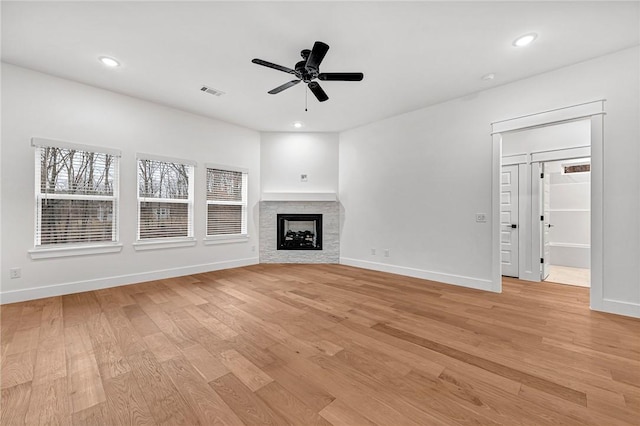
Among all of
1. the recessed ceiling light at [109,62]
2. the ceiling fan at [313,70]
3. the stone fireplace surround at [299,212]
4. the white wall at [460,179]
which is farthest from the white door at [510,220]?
the recessed ceiling light at [109,62]

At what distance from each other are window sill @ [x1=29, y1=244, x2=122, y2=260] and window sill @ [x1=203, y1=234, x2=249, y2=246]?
Result: 1.38m

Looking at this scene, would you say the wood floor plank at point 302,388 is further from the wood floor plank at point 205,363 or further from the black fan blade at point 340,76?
the black fan blade at point 340,76

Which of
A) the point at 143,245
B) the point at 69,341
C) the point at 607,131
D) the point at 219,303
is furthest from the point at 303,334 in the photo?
the point at 607,131

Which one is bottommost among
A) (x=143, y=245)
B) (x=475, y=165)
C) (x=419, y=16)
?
(x=143, y=245)

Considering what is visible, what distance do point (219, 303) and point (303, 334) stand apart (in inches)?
53.2

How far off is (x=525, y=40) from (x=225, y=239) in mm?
5285

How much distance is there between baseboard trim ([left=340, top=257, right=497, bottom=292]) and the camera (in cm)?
381

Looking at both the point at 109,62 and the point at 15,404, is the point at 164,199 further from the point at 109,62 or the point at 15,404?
the point at 15,404

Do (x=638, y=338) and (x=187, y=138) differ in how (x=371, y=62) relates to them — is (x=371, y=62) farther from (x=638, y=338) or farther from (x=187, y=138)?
(x=638, y=338)

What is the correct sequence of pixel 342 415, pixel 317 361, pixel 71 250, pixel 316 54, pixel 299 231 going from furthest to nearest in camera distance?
pixel 299 231
pixel 71 250
pixel 316 54
pixel 317 361
pixel 342 415

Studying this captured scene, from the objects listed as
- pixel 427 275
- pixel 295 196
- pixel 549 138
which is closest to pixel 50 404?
pixel 427 275

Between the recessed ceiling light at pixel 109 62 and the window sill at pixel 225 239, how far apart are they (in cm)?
292

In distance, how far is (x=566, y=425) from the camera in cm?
133

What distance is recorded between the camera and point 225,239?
5.20 metres
